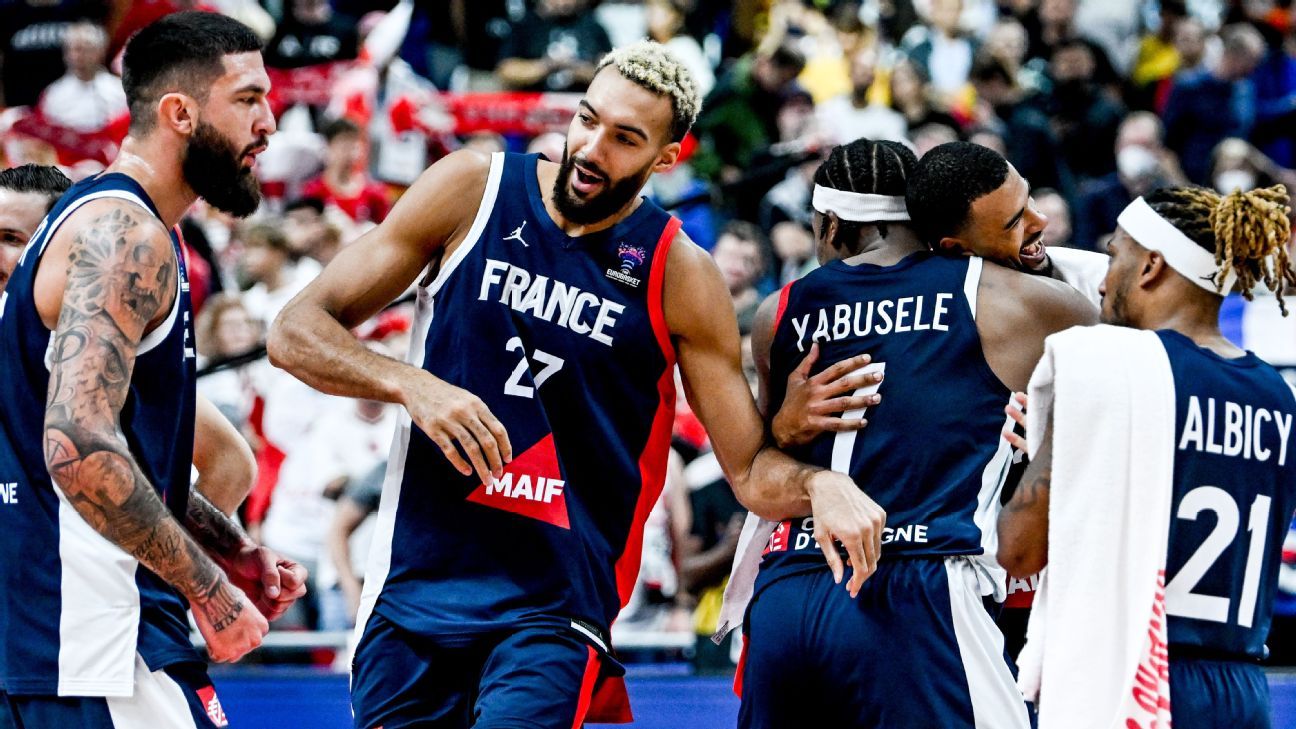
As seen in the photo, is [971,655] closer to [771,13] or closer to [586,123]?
[586,123]

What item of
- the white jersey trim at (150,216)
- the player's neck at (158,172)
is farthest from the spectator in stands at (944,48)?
the white jersey trim at (150,216)

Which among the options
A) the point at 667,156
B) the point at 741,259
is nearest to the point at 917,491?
the point at 667,156

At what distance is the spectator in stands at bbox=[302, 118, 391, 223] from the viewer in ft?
39.2

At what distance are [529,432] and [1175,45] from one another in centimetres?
1024

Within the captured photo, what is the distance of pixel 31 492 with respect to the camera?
12.7ft

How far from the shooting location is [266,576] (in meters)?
4.35

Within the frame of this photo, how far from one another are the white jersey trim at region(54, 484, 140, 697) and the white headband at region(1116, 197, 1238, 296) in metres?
2.63

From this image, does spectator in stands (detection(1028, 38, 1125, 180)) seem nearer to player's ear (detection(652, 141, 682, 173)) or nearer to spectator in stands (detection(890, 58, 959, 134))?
spectator in stands (detection(890, 58, 959, 134))

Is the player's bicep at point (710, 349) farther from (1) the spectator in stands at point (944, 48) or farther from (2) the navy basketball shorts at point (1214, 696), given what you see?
(1) the spectator in stands at point (944, 48)

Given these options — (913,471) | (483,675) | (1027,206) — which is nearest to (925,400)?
(913,471)

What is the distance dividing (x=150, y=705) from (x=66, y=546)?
0.43m

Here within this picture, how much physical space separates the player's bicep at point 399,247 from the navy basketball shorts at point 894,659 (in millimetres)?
1431

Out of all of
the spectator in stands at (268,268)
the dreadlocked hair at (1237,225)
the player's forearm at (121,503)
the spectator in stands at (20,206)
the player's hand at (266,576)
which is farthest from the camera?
the spectator in stands at (268,268)

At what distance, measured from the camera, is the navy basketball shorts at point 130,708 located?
375 cm
